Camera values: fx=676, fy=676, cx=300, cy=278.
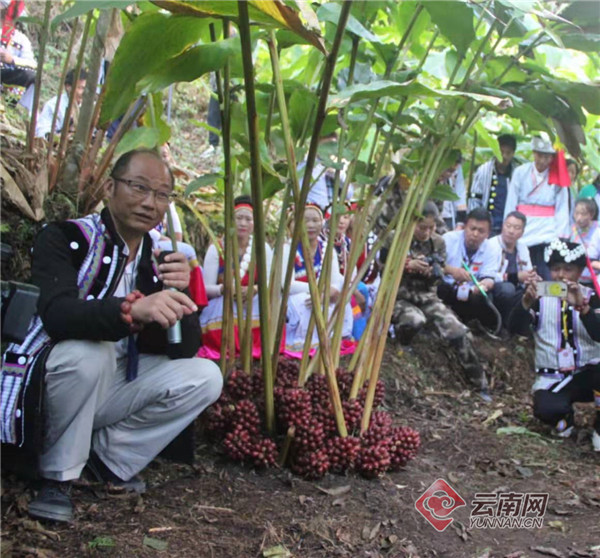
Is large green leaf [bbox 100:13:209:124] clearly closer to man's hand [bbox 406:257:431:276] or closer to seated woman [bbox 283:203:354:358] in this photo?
seated woman [bbox 283:203:354:358]

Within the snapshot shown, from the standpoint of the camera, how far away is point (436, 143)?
2650mm

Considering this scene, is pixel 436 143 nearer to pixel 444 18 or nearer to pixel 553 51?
pixel 444 18

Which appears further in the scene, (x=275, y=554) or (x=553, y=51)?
(x=553, y=51)

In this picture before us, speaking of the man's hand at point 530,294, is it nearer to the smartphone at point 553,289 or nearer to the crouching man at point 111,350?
the smartphone at point 553,289

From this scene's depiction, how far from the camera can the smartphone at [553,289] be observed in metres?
3.23

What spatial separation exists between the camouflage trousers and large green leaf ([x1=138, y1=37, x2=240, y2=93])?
2.57m

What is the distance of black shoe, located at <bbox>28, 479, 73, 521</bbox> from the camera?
187 centimetres

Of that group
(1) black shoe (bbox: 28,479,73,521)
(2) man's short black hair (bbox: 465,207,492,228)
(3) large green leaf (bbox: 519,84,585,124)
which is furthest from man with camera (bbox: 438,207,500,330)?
(1) black shoe (bbox: 28,479,73,521)

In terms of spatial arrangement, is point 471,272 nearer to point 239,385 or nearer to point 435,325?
point 435,325

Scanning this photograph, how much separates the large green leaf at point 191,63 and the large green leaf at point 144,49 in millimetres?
20

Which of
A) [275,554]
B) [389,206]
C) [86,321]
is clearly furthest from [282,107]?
[389,206]

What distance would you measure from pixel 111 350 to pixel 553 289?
2167mm

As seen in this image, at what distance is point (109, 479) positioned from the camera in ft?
7.06

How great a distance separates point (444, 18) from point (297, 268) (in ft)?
5.47
